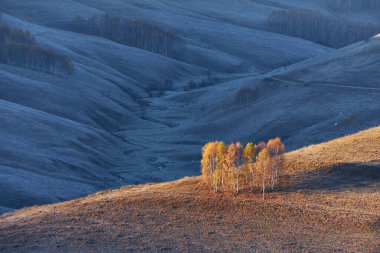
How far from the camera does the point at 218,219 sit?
142ft

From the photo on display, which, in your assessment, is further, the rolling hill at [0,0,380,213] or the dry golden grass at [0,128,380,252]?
the rolling hill at [0,0,380,213]

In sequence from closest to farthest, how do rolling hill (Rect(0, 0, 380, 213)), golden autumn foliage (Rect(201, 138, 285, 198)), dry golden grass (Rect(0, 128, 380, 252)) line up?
dry golden grass (Rect(0, 128, 380, 252)) → golden autumn foliage (Rect(201, 138, 285, 198)) → rolling hill (Rect(0, 0, 380, 213))

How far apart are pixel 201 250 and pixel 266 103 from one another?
83.9 metres

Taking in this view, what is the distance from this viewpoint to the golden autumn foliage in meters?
49.0

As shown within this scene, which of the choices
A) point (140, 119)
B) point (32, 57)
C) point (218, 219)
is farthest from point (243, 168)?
point (32, 57)

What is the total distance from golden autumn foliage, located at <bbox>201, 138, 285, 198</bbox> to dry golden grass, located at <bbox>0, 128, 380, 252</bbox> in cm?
112

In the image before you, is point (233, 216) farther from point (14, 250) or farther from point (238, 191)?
point (14, 250)

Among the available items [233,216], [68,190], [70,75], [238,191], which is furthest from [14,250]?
[70,75]

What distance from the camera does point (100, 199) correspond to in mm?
48125

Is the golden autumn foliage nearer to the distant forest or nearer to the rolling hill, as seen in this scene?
the rolling hill

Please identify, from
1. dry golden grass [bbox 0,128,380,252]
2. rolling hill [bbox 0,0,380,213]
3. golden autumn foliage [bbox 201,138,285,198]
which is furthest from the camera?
rolling hill [bbox 0,0,380,213]

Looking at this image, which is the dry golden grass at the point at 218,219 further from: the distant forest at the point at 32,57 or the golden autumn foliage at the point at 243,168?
the distant forest at the point at 32,57

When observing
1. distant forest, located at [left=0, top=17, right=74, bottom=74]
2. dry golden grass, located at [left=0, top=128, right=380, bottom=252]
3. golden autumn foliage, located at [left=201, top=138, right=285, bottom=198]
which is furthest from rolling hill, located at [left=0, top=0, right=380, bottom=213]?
golden autumn foliage, located at [left=201, top=138, right=285, bottom=198]

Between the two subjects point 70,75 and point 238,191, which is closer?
point 238,191
